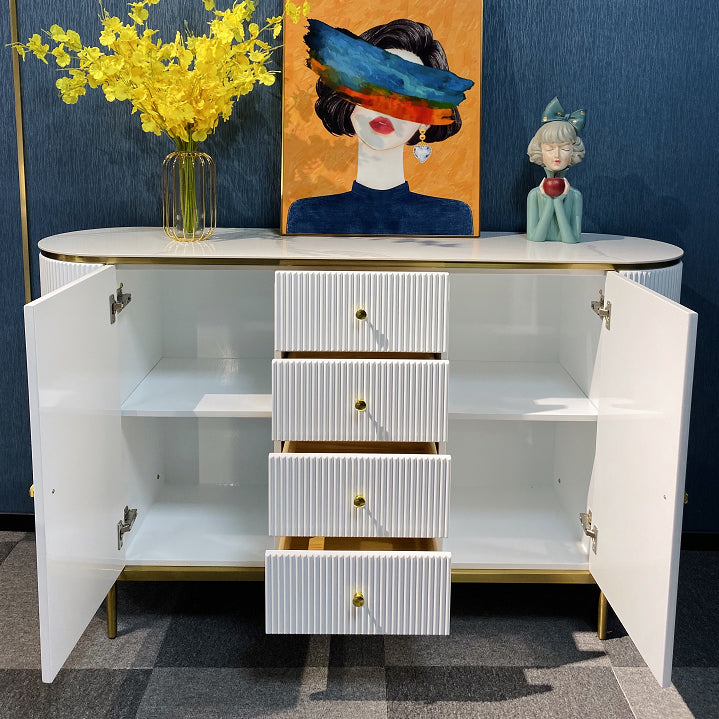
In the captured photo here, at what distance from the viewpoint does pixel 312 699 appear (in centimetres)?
166

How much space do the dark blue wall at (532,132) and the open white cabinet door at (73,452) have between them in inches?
20.0

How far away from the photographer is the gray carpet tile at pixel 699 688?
1.64 metres

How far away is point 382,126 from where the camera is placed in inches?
79.6

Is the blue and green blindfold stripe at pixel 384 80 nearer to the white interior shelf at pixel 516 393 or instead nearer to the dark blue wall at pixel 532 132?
the dark blue wall at pixel 532 132

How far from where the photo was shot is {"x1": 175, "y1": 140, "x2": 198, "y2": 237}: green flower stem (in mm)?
1880

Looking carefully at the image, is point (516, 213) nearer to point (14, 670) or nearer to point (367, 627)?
point (367, 627)

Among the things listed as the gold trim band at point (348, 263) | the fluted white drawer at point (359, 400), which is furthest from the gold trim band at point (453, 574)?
the gold trim band at point (348, 263)

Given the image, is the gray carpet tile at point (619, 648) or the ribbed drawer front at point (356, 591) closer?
the ribbed drawer front at point (356, 591)

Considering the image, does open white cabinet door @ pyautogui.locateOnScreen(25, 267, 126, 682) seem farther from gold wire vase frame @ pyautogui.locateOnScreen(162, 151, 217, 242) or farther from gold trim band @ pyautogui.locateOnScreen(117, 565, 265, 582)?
gold wire vase frame @ pyautogui.locateOnScreen(162, 151, 217, 242)

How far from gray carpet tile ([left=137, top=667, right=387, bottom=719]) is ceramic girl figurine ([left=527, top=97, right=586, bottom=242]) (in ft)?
3.22

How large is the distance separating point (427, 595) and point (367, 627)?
0.13 meters

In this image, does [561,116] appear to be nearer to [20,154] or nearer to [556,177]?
[556,177]

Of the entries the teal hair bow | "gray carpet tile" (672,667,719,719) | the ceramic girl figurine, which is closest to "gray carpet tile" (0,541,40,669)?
"gray carpet tile" (672,667,719,719)

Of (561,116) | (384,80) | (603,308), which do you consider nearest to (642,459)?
(603,308)
